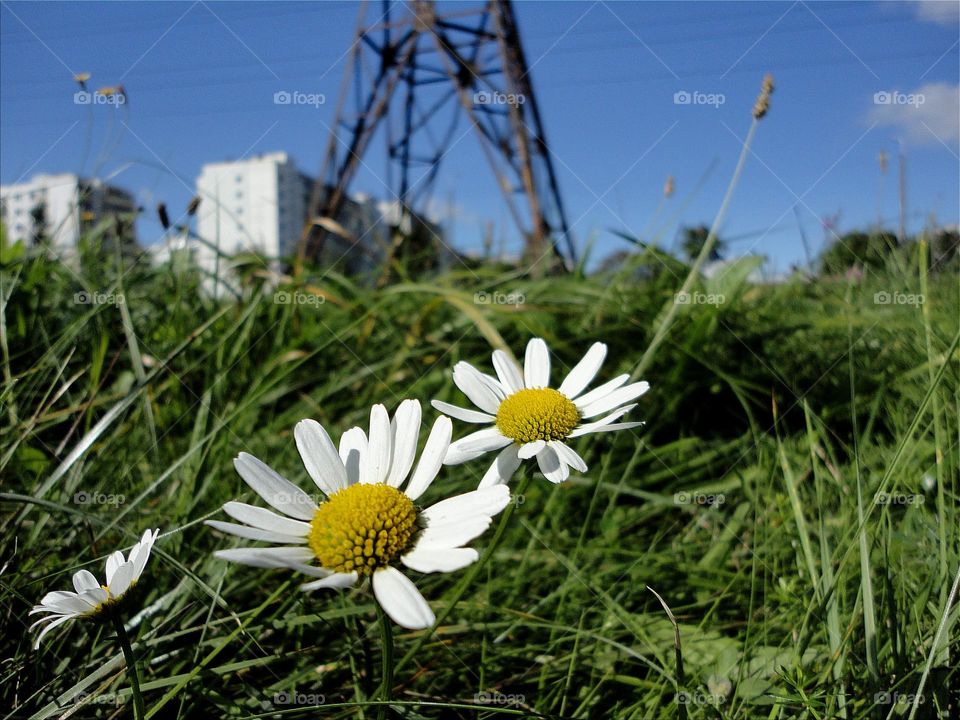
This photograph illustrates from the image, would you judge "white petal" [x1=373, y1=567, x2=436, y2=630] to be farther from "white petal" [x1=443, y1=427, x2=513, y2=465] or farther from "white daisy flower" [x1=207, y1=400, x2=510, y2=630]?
"white petal" [x1=443, y1=427, x2=513, y2=465]

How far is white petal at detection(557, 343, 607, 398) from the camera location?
2.60 ft

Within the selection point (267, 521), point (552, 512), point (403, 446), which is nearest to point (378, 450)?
point (403, 446)

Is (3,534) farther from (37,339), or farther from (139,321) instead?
(139,321)

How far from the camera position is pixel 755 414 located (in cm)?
164

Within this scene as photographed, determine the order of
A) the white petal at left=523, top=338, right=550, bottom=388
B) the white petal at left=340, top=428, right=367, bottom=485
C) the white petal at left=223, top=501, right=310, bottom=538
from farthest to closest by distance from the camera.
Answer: the white petal at left=523, top=338, right=550, bottom=388
the white petal at left=340, top=428, right=367, bottom=485
the white petal at left=223, top=501, right=310, bottom=538

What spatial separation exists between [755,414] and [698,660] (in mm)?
950

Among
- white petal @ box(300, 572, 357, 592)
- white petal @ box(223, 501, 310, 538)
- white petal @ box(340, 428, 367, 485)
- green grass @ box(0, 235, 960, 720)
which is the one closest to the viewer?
white petal @ box(300, 572, 357, 592)

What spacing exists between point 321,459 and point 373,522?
0.11 metres

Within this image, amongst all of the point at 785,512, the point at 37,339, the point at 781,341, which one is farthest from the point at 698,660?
the point at 37,339

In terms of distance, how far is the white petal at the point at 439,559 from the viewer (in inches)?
16.7

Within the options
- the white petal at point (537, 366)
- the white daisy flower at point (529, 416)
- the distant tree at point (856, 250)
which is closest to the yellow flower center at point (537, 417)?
the white daisy flower at point (529, 416)

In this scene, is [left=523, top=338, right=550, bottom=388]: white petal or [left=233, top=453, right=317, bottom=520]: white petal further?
[left=523, top=338, right=550, bottom=388]: white petal

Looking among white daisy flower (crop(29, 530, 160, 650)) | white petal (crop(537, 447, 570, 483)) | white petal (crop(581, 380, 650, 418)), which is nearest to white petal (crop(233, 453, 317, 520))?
white daisy flower (crop(29, 530, 160, 650))

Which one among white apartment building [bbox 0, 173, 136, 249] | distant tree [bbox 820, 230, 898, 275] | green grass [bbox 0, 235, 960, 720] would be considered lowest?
green grass [bbox 0, 235, 960, 720]
